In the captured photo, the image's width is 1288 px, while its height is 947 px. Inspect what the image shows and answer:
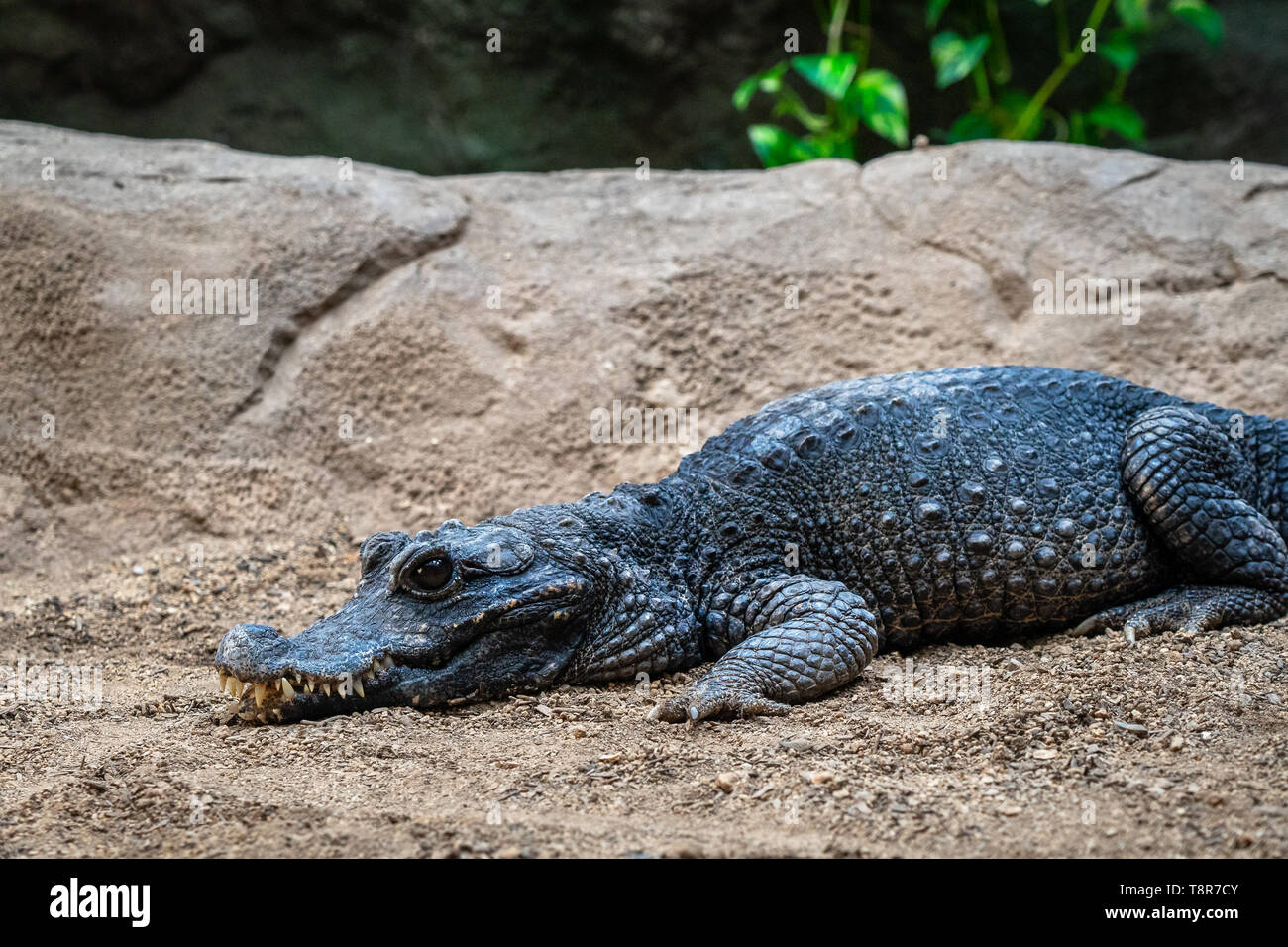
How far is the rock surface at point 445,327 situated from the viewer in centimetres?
580

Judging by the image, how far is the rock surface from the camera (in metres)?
5.80

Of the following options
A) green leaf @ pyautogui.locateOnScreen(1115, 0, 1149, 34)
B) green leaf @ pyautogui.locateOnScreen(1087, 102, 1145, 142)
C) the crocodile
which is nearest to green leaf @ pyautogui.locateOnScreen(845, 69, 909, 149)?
green leaf @ pyautogui.locateOnScreen(1087, 102, 1145, 142)

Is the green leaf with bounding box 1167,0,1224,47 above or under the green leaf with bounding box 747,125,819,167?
above

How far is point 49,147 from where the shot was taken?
6730 mm

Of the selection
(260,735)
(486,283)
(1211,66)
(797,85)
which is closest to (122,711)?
(260,735)

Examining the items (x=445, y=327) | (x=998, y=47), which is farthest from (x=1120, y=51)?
(x=445, y=327)

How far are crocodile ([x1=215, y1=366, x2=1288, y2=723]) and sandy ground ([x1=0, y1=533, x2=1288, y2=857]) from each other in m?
0.17

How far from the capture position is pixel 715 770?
132 inches

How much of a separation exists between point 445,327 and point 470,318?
0.16m

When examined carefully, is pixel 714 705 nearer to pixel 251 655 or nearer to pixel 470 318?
pixel 251 655

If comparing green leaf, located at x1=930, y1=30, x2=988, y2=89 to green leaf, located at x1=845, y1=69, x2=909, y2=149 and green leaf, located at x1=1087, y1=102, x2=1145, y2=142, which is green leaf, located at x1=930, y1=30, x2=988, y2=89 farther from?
green leaf, located at x1=1087, y1=102, x2=1145, y2=142

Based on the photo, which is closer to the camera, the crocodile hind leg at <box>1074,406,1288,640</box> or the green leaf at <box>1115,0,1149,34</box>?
the crocodile hind leg at <box>1074,406,1288,640</box>

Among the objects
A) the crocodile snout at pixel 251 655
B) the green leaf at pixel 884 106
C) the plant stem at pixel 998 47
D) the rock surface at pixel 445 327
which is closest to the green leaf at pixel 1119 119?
the plant stem at pixel 998 47
